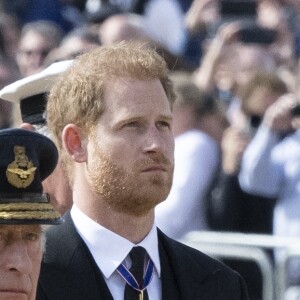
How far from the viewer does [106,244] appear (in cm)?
448

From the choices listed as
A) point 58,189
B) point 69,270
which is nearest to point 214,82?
point 58,189

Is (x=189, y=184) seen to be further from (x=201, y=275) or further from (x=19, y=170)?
(x=19, y=170)

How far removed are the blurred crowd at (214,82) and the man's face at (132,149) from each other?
58.8 inches

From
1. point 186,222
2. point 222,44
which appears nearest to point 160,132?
point 186,222

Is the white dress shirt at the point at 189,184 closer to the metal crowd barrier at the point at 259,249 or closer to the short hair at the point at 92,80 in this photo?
the metal crowd barrier at the point at 259,249

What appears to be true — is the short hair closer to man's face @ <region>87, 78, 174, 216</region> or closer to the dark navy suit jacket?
man's face @ <region>87, 78, 174, 216</region>

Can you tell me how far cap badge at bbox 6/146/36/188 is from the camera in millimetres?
3877

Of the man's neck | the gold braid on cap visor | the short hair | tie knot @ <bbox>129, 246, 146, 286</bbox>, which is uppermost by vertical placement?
the short hair

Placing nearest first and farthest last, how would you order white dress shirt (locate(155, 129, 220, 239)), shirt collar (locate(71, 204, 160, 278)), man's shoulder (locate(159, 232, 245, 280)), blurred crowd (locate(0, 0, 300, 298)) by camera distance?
shirt collar (locate(71, 204, 160, 278)), man's shoulder (locate(159, 232, 245, 280)), white dress shirt (locate(155, 129, 220, 239)), blurred crowd (locate(0, 0, 300, 298))

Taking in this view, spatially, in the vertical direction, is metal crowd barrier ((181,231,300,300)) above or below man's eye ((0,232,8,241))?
below

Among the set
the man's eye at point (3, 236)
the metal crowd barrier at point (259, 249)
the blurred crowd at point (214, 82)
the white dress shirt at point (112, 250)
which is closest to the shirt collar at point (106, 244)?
the white dress shirt at point (112, 250)

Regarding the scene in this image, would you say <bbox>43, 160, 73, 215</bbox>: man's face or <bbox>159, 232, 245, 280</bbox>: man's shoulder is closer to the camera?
<bbox>159, 232, 245, 280</bbox>: man's shoulder

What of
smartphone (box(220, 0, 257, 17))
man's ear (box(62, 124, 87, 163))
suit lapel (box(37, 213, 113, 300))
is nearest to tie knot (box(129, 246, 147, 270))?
suit lapel (box(37, 213, 113, 300))

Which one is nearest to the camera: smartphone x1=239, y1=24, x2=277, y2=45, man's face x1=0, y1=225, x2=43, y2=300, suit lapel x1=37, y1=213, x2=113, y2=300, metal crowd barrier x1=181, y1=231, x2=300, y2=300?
man's face x1=0, y1=225, x2=43, y2=300
